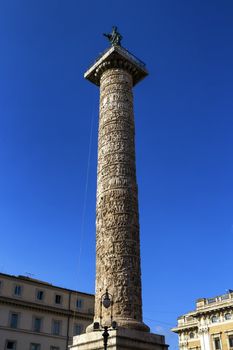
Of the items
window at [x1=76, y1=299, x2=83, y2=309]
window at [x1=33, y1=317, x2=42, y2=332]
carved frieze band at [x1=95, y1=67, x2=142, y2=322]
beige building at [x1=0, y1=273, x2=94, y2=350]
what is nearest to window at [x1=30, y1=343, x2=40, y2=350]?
beige building at [x1=0, y1=273, x2=94, y2=350]

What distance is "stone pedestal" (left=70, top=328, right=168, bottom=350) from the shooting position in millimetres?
9797

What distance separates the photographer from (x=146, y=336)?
1045 centimetres

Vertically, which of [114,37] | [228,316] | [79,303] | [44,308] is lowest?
[44,308]

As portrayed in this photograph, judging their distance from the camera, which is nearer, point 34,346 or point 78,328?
point 34,346

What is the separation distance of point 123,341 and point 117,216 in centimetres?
338

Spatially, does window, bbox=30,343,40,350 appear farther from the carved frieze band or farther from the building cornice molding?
the carved frieze band

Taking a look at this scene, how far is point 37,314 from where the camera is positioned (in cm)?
2319

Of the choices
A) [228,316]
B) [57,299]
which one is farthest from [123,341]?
[228,316]

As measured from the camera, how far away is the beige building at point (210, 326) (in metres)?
26.3

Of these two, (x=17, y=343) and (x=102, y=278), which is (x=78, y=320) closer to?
(x=17, y=343)

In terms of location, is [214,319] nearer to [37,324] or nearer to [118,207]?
[37,324]

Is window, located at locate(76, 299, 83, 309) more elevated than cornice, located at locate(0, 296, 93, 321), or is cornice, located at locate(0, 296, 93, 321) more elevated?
window, located at locate(76, 299, 83, 309)

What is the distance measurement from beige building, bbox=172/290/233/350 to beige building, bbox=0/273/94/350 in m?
7.96

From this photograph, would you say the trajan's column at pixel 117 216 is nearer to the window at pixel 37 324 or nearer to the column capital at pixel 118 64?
the column capital at pixel 118 64
